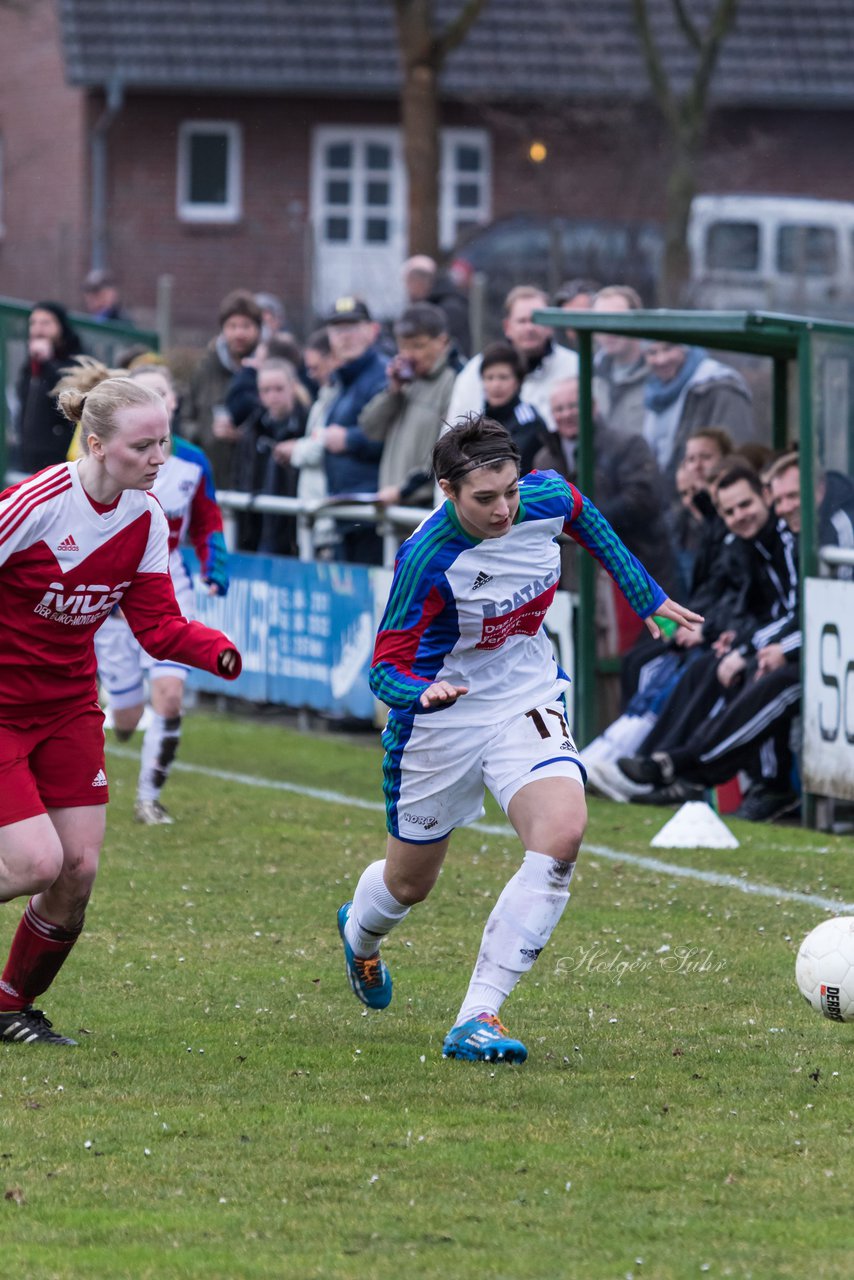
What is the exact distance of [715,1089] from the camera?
19.1 feet

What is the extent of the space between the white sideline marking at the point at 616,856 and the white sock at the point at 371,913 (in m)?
2.32

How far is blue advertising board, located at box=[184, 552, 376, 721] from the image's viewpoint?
44.4ft

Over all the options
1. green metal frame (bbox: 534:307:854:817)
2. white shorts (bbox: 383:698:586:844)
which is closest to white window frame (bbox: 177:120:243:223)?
green metal frame (bbox: 534:307:854:817)

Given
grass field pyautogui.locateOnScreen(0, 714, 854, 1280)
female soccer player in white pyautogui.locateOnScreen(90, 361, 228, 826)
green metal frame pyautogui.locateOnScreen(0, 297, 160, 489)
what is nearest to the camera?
grass field pyautogui.locateOnScreen(0, 714, 854, 1280)

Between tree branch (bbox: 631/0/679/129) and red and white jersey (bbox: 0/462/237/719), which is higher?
tree branch (bbox: 631/0/679/129)

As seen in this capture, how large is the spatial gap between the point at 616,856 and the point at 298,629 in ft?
15.7

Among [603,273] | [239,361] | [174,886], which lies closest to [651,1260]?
[174,886]

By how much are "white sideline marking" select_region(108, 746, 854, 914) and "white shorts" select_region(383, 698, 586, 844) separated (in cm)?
236

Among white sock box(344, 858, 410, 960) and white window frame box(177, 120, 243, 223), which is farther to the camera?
white window frame box(177, 120, 243, 223)

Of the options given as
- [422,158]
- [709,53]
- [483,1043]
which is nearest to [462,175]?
[422,158]

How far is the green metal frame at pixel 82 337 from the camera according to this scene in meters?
17.2

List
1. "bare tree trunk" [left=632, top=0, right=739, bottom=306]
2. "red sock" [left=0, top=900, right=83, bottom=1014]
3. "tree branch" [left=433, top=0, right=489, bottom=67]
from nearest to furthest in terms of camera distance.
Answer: "red sock" [left=0, top=900, right=83, bottom=1014] → "bare tree trunk" [left=632, top=0, right=739, bottom=306] → "tree branch" [left=433, top=0, right=489, bottom=67]

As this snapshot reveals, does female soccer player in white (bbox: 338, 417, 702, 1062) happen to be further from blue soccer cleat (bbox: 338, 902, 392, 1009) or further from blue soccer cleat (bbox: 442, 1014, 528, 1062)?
blue soccer cleat (bbox: 338, 902, 392, 1009)

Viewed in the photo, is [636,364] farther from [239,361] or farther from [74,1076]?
[74,1076]
